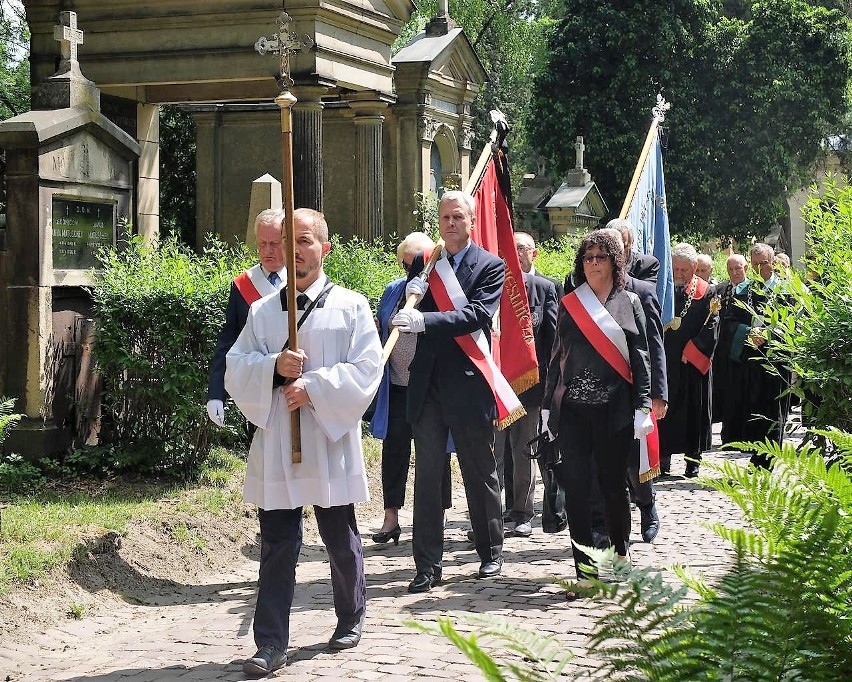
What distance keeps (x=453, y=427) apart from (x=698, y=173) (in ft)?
106

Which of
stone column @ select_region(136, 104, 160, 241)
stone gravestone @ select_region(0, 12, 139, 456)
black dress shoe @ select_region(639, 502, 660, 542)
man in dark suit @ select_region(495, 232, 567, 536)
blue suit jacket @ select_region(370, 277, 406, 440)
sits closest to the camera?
black dress shoe @ select_region(639, 502, 660, 542)

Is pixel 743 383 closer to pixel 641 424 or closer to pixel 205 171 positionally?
pixel 641 424

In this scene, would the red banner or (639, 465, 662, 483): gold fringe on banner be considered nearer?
(639, 465, 662, 483): gold fringe on banner

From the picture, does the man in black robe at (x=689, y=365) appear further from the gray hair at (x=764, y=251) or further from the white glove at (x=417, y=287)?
the white glove at (x=417, y=287)

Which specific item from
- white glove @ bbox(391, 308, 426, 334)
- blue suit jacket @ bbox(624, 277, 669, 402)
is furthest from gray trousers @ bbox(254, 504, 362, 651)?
blue suit jacket @ bbox(624, 277, 669, 402)

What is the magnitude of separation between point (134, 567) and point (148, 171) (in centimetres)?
824

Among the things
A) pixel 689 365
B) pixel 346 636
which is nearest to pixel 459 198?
pixel 346 636

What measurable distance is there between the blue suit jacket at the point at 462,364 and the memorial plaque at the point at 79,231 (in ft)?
12.5

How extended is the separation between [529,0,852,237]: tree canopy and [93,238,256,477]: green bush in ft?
96.8

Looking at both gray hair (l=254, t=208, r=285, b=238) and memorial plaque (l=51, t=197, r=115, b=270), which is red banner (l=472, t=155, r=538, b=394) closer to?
gray hair (l=254, t=208, r=285, b=238)

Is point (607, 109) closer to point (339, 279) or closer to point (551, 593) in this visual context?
point (339, 279)

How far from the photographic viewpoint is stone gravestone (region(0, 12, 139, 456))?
31.1 feet

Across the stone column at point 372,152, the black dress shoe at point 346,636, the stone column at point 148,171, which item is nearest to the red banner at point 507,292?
the black dress shoe at point 346,636

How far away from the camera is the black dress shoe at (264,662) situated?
5.49 m
